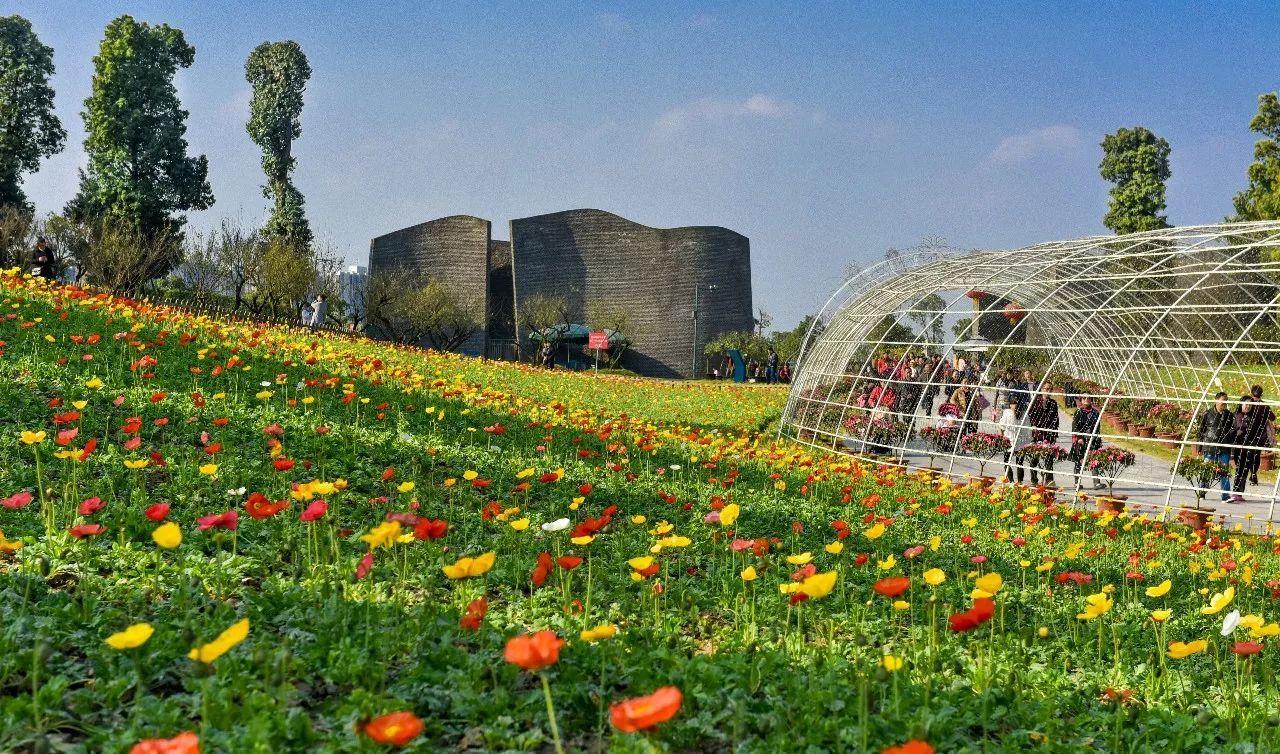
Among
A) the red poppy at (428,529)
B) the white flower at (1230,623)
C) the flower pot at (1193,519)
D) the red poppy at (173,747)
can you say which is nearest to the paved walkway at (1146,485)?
the flower pot at (1193,519)

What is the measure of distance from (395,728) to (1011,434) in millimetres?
14445

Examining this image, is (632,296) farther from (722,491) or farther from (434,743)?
(434,743)

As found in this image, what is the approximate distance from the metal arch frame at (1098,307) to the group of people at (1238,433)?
19.9 inches

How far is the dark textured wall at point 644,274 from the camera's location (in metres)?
57.8

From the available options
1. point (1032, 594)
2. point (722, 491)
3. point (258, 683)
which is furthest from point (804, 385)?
point (258, 683)

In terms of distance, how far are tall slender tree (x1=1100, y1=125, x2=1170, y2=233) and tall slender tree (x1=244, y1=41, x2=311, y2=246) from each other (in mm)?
44278

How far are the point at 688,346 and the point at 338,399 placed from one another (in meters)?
48.2

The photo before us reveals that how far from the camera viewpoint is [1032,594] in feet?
20.4

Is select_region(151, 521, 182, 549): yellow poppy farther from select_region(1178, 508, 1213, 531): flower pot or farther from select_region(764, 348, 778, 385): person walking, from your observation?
select_region(764, 348, 778, 385): person walking

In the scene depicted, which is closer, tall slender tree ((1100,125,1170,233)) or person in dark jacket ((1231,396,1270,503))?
person in dark jacket ((1231,396,1270,503))

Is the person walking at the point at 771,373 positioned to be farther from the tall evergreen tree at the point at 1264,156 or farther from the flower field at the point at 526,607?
the flower field at the point at 526,607

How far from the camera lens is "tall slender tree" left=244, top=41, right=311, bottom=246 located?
51.0 meters

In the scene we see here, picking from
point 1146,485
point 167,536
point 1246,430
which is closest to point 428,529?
point 167,536

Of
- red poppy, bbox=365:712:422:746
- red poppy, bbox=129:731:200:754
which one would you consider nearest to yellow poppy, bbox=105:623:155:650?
red poppy, bbox=129:731:200:754
